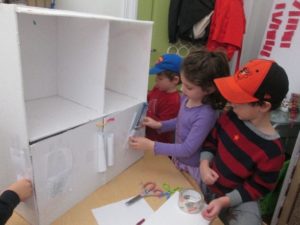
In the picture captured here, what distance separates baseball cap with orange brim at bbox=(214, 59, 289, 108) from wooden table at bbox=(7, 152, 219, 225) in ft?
1.19

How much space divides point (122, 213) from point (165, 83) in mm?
694

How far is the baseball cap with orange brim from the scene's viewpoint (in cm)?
74

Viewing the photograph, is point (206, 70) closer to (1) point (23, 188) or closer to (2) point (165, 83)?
(2) point (165, 83)

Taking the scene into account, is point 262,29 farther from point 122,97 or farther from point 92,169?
point 92,169

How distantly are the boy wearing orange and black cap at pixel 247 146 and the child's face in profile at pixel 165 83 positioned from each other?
0.40m

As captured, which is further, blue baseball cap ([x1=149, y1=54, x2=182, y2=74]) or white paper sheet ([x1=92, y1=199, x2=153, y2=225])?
blue baseball cap ([x1=149, y1=54, x2=182, y2=74])

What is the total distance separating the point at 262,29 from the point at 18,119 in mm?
2221

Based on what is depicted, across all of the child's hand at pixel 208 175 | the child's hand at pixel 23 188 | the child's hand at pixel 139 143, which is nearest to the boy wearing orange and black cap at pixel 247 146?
the child's hand at pixel 208 175

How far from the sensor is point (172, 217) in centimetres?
75

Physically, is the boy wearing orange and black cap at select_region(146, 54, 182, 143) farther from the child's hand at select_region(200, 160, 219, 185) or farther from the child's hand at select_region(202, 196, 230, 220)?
the child's hand at select_region(202, 196, 230, 220)

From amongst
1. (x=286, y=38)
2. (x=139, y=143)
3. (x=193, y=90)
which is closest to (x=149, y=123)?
(x=139, y=143)

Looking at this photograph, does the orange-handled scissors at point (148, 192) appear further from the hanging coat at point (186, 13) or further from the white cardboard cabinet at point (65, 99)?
the hanging coat at point (186, 13)

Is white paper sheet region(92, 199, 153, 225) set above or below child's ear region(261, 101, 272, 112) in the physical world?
below

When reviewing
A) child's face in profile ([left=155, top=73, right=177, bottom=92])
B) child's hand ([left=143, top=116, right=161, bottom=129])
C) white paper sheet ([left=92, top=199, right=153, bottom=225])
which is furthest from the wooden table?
child's face in profile ([left=155, top=73, right=177, bottom=92])
